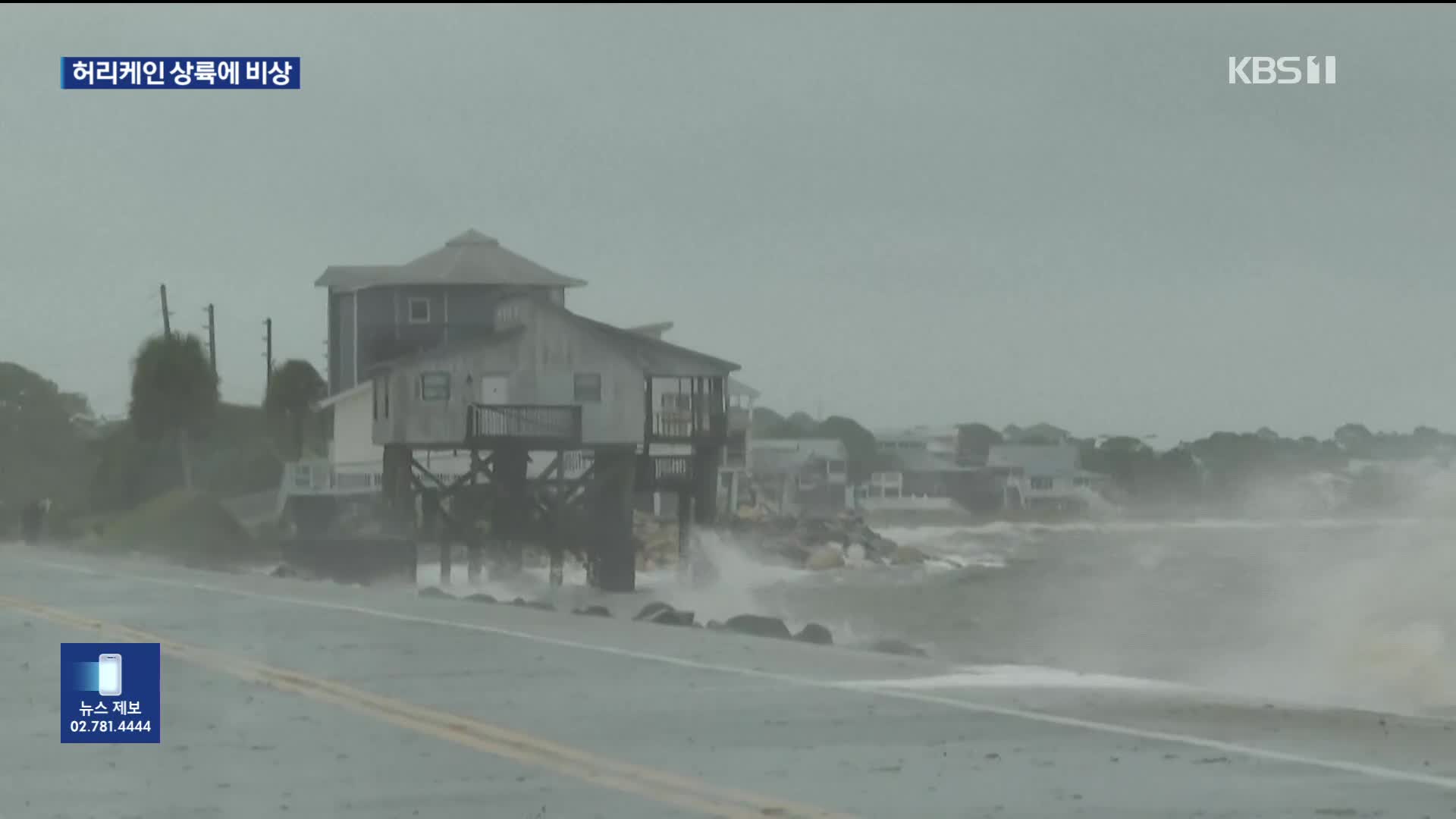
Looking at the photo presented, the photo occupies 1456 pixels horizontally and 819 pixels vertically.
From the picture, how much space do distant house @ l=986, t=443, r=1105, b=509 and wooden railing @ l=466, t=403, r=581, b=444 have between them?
46705 mm

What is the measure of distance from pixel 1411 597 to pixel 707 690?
31.0 metres

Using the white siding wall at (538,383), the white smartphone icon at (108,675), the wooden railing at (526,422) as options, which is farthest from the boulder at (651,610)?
the white siding wall at (538,383)

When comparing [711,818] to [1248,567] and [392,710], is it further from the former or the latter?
[1248,567]

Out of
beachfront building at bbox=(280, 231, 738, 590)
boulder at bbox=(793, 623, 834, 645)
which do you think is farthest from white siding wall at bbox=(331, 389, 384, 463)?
boulder at bbox=(793, 623, 834, 645)

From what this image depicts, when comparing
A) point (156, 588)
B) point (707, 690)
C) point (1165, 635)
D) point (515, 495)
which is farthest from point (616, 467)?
point (707, 690)

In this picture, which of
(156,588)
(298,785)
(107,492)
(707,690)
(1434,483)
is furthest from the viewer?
(107,492)

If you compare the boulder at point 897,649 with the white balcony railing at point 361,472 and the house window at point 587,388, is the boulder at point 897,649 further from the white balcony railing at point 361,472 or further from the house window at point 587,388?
the white balcony railing at point 361,472

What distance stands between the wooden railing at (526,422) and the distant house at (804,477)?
3971 centimetres

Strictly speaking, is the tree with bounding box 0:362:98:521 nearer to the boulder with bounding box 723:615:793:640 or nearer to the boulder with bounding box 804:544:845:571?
the boulder with bounding box 804:544:845:571

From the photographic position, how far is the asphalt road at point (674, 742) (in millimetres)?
10570

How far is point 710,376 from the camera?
66.9m

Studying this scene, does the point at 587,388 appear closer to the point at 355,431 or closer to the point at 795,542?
the point at 355,431
